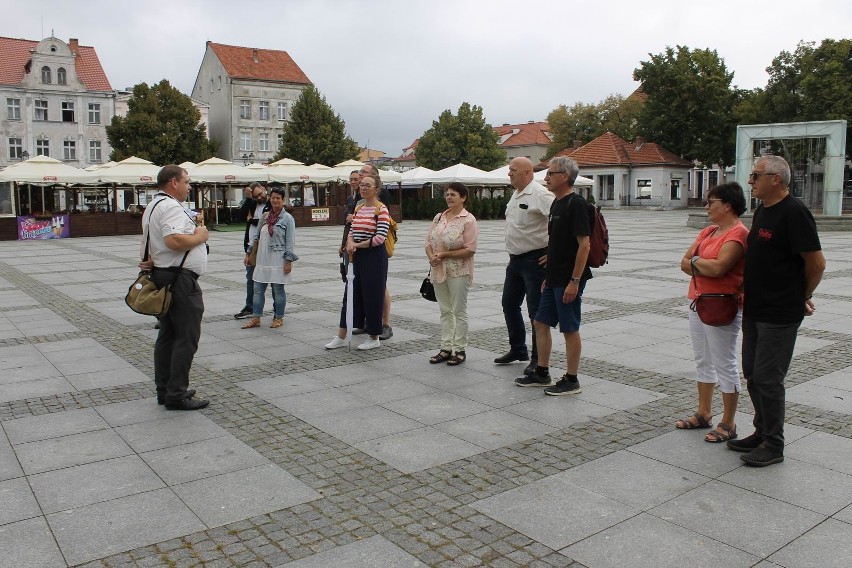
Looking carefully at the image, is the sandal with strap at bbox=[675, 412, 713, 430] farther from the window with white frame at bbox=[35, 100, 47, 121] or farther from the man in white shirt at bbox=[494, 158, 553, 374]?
the window with white frame at bbox=[35, 100, 47, 121]

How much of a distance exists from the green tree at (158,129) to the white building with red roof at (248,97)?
1674cm

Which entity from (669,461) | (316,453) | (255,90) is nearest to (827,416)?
(669,461)

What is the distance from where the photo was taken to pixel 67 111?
55219mm

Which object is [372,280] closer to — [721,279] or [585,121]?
[721,279]

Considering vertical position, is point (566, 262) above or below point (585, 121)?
below

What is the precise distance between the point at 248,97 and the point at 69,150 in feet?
57.2

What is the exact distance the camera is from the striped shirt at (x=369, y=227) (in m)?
7.43

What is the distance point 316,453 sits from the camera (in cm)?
470

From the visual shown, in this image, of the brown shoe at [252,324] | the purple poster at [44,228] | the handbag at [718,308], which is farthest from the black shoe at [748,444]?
the purple poster at [44,228]

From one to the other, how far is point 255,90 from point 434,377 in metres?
66.1

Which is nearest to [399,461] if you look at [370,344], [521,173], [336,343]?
[521,173]

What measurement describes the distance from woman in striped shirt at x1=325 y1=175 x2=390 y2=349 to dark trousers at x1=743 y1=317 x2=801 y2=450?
12.6 feet

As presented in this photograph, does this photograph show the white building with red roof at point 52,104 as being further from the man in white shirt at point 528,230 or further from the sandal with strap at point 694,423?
the sandal with strap at point 694,423

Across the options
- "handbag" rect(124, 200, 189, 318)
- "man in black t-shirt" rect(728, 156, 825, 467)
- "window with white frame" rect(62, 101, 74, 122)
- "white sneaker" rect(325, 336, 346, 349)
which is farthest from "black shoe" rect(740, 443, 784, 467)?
"window with white frame" rect(62, 101, 74, 122)
